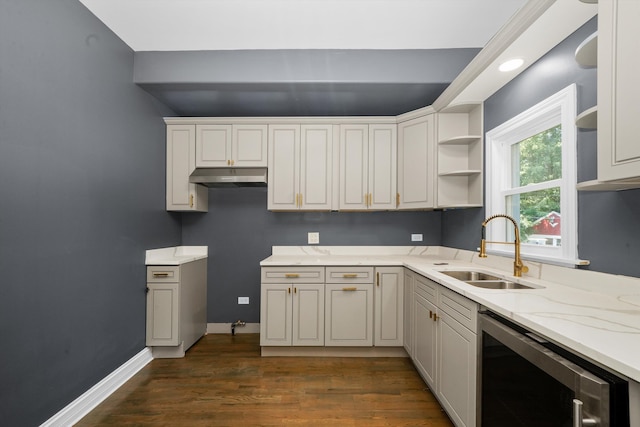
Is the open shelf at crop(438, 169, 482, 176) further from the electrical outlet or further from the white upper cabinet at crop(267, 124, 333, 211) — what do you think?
the electrical outlet

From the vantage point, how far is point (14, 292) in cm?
151

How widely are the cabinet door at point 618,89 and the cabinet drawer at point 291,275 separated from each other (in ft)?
7.04

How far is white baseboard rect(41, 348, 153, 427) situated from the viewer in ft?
5.81

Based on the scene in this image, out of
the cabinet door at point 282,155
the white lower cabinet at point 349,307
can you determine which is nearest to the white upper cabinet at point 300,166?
the cabinet door at point 282,155

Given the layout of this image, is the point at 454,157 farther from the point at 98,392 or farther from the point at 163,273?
the point at 98,392

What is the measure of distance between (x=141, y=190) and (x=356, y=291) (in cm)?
228

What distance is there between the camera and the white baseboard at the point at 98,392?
177cm

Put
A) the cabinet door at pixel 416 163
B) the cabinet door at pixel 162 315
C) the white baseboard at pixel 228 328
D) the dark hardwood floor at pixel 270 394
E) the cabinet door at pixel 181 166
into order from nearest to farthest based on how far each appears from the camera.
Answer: the dark hardwood floor at pixel 270 394 → the cabinet door at pixel 162 315 → the cabinet door at pixel 416 163 → the cabinet door at pixel 181 166 → the white baseboard at pixel 228 328

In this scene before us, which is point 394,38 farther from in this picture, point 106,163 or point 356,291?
point 106,163

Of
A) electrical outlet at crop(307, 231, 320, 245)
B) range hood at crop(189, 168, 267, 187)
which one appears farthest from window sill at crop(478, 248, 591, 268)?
range hood at crop(189, 168, 267, 187)

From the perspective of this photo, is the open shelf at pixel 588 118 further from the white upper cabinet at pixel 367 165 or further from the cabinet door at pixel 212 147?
the cabinet door at pixel 212 147

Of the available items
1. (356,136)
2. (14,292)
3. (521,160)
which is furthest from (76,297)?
(521,160)

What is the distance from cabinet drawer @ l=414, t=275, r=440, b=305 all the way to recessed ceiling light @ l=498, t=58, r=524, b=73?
5.37 ft

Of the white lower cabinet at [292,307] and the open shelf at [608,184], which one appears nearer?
the open shelf at [608,184]
